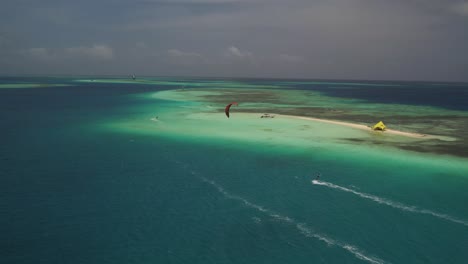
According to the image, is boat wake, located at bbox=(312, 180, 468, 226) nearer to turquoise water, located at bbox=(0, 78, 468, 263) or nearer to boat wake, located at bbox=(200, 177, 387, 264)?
turquoise water, located at bbox=(0, 78, 468, 263)

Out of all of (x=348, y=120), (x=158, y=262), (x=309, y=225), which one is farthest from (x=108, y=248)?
(x=348, y=120)

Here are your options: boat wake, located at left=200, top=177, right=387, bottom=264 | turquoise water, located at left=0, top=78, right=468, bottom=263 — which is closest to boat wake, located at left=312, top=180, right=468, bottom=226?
turquoise water, located at left=0, top=78, right=468, bottom=263

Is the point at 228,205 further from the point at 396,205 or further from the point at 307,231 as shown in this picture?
the point at 396,205

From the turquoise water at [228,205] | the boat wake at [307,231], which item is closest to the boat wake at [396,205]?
the turquoise water at [228,205]

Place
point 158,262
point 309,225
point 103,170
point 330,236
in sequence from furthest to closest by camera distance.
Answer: point 103,170, point 309,225, point 330,236, point 158,262

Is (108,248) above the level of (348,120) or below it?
below

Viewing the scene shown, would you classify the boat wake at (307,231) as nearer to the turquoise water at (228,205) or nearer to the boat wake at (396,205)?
the turquoise water at (228,205)

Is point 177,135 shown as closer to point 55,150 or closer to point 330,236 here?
point 55,150

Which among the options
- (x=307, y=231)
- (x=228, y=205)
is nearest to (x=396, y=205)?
(x=307, y=231)
